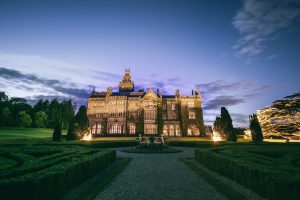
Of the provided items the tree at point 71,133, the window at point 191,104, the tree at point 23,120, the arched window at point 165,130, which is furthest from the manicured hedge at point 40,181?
the tree at point 23,120

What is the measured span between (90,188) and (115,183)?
1510 millimetres

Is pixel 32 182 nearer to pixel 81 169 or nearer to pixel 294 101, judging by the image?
pixel 81 169

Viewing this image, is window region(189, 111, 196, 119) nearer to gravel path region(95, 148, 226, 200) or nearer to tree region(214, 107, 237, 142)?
tree region(214, 107, 237, 142)

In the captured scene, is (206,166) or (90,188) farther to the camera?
(206,166)

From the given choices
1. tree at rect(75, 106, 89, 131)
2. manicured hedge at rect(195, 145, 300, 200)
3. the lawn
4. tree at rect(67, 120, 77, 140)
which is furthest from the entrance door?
→ manicured hedge at rect(195, 145, 300, 200)

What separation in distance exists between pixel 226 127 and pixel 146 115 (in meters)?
29.4

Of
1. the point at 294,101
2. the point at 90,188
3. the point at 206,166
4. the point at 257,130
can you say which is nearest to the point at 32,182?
the point at 90,188

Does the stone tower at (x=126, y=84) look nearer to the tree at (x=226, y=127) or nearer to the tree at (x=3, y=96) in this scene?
the tree at (x=226, y=127)

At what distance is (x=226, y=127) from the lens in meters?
35.6

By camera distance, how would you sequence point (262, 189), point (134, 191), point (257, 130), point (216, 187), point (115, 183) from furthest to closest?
point (257, 130)
point (115, 183)
point (216, 187)
point (134, 191)
point (262, 189)

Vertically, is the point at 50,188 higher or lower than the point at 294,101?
lower

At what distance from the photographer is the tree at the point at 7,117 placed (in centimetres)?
7397

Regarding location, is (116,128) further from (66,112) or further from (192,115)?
(66,112)

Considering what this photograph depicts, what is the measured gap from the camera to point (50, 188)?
6.14m
